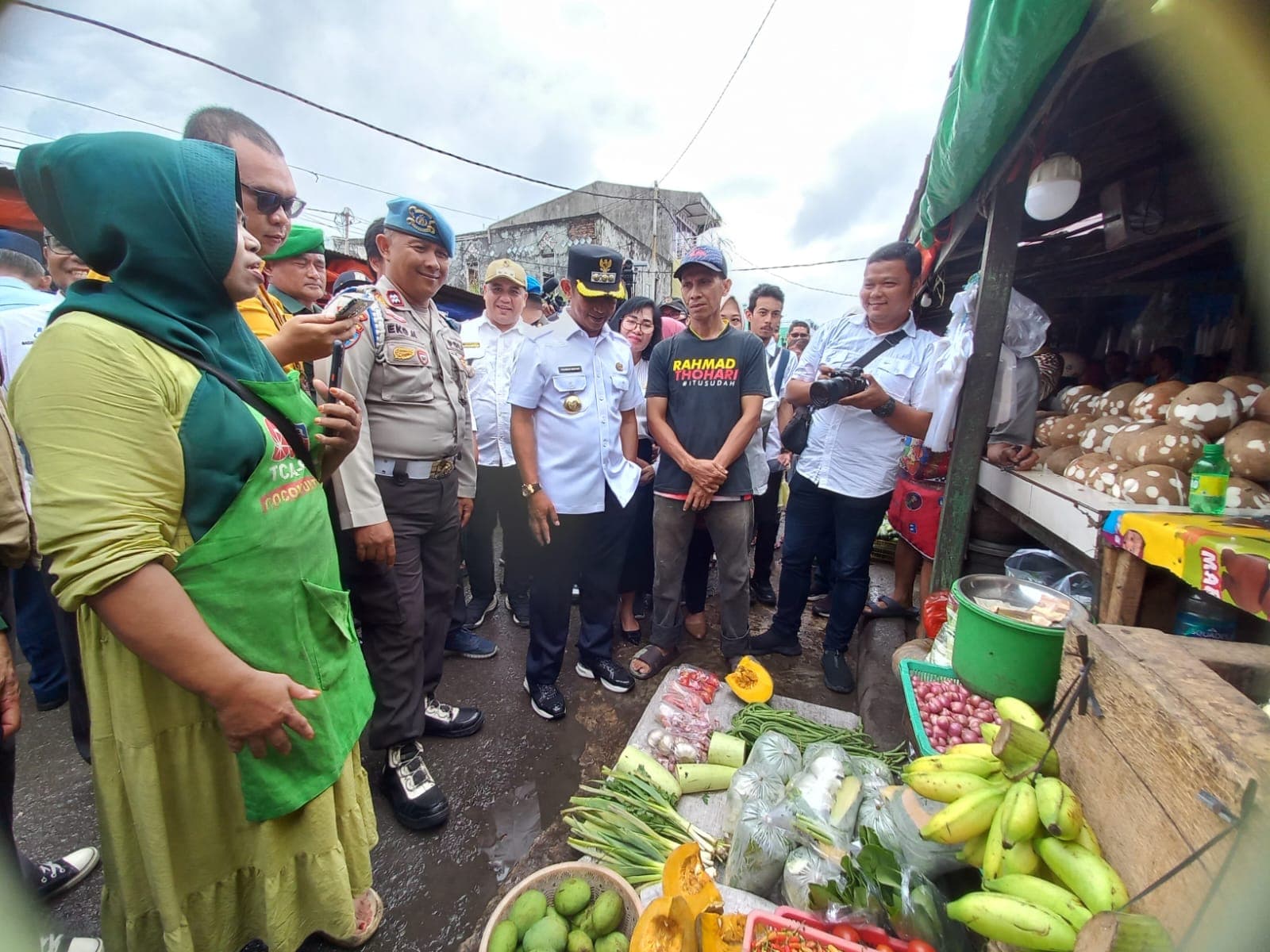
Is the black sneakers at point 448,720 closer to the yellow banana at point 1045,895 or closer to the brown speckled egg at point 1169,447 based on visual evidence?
the yellow banana at point 1045,895

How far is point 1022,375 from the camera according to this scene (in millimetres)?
2848

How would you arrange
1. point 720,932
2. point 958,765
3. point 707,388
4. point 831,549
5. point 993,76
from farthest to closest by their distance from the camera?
point 831,549, point 707,388, point 993,76, point 958,765, point 720,932

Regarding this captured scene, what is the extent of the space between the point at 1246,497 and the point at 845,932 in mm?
1931

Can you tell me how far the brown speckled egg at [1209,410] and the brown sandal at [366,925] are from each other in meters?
3.46

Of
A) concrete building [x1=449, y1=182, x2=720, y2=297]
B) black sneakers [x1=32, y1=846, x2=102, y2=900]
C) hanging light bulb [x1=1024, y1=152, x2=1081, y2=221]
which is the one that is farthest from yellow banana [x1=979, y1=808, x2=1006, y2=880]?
concrete building [x1=449, y1=182, x2=720, y2=297]

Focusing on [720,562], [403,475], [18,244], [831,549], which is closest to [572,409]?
Answer: [403,475]

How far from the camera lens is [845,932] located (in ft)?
4.15

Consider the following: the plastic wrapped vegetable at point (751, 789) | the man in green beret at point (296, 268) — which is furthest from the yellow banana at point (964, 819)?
the man in green beret at point (296, 268)

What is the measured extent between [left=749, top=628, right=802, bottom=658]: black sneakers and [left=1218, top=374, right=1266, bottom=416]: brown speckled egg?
7.56ft

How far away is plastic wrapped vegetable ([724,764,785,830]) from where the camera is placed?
1797 mm

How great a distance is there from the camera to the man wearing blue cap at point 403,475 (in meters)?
2.01

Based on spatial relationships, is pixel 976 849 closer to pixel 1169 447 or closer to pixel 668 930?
pixel 668 930

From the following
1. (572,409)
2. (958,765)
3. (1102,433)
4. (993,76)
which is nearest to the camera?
(958,765)

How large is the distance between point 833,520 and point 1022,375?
1.26m
